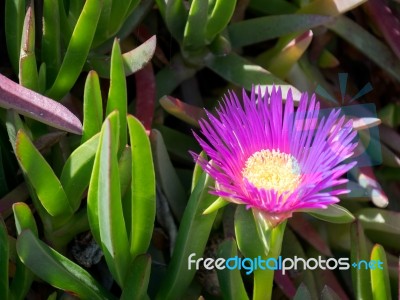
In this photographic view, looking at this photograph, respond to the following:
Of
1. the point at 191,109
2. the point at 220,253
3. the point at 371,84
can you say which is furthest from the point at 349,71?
the point at 220,253

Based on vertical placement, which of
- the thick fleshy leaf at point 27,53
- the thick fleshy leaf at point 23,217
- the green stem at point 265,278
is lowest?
the green stem at point 265,278

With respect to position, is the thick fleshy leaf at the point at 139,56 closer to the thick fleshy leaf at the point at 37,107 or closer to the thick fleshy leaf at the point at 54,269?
the thick fleshy leaf at the point at 37,107

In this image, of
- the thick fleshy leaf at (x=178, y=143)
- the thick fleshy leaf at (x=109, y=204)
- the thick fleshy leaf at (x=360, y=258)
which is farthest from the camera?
the thick fleshy leaf at (x=178, y=143)

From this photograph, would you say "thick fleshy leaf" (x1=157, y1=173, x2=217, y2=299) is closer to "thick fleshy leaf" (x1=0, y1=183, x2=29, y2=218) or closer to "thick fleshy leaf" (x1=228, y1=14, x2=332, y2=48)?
"thick fleshy leaf" (x1=0, y1=183, x2=29, y2=218)

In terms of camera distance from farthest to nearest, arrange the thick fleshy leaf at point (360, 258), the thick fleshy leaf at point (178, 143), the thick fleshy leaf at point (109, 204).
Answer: the thick fleshy leaf at point (178, 143) < the thick fleshy leaf at point (360, 258) < the thick fleshy leaf at point (109, 204)

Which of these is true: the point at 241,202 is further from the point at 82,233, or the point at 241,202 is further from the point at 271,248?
the point at 82,233

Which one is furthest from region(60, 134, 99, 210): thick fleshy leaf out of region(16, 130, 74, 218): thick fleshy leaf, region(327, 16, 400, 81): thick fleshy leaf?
region(327, 16, 400, 81): thick fleshy leaf
